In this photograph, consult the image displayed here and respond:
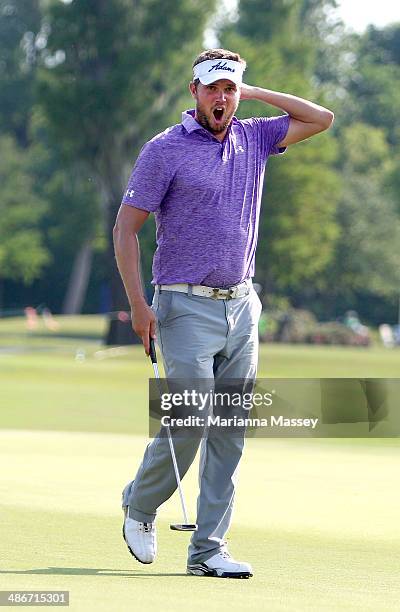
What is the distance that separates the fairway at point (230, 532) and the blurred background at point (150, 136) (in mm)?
34071

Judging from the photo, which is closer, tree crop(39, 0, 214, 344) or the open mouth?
the open mouth

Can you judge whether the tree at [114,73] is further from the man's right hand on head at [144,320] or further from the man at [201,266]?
the man's right hand on head at [144,320]

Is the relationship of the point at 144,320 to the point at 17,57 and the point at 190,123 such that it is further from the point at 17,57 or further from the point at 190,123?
the point at 17,57

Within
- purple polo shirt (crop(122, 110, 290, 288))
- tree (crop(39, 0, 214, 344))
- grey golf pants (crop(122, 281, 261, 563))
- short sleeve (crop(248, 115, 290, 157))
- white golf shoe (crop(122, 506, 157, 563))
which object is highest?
tree (crop(39, 0, 214, 344))

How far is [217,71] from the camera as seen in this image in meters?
6.94

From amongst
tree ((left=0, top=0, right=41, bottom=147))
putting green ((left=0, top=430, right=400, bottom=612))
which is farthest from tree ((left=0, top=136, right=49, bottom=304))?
putting green ((left=0, top=430, right=400, bottom=612))

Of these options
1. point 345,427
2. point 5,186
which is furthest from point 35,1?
point 345,427

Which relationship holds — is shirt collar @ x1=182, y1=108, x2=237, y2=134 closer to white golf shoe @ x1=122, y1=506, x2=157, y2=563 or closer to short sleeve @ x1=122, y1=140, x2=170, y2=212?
short sleeve @ x1=122, y1=140, x2=170, y2=212

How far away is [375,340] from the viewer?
74.6 meters

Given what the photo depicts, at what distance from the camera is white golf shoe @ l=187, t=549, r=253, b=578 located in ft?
21.9

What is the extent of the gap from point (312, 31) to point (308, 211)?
1268 inches

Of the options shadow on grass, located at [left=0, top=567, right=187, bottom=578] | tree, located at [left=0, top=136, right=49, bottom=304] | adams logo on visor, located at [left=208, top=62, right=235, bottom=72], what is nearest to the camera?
shadow on grass, located at [left=0, top=567, right=187, bottom=578]

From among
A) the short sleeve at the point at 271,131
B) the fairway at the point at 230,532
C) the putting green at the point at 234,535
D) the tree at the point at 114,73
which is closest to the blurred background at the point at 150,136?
the tree at the point at 114,73

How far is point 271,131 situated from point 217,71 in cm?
49
